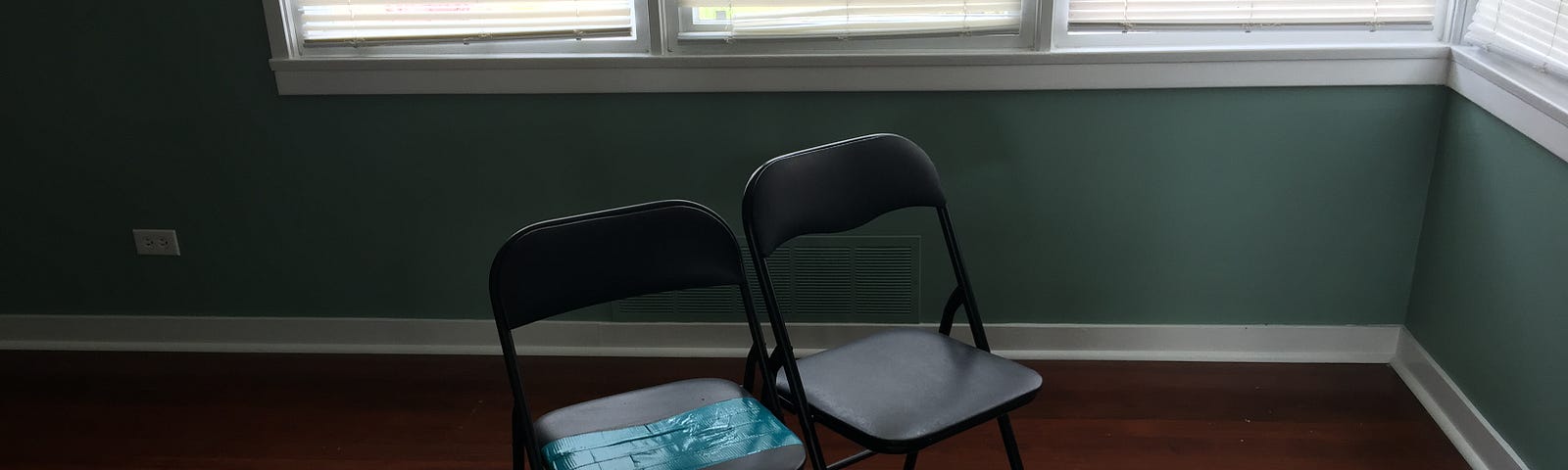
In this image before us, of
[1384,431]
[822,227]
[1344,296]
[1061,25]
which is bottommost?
[1384,431]

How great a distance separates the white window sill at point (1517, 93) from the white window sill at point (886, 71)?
10 centimetres

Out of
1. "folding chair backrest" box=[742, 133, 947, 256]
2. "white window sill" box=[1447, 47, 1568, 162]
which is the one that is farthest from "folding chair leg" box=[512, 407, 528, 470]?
"white window sill" box=[1447, 47, 1568, 162]

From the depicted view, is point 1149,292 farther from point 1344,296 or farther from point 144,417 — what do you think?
point 144,417

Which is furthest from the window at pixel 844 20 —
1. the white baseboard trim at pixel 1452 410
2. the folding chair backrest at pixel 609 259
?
the white baseboard trim at pixel 1452 410

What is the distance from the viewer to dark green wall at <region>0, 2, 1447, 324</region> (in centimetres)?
294

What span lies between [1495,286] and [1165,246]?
2.37 ft

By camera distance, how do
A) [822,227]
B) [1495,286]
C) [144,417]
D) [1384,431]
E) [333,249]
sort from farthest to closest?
[333,249], [144,417], [1384,431], [1495,286], [822,227]

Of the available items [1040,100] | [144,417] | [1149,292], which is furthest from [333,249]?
[1149,292]

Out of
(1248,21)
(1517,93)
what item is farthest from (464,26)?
(1517,93)

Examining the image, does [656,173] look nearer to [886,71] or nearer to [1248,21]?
[886,71]

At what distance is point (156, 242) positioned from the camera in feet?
10.7

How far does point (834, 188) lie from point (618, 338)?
3.63ft

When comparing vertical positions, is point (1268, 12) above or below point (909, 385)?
above

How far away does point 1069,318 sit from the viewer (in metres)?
3.20
